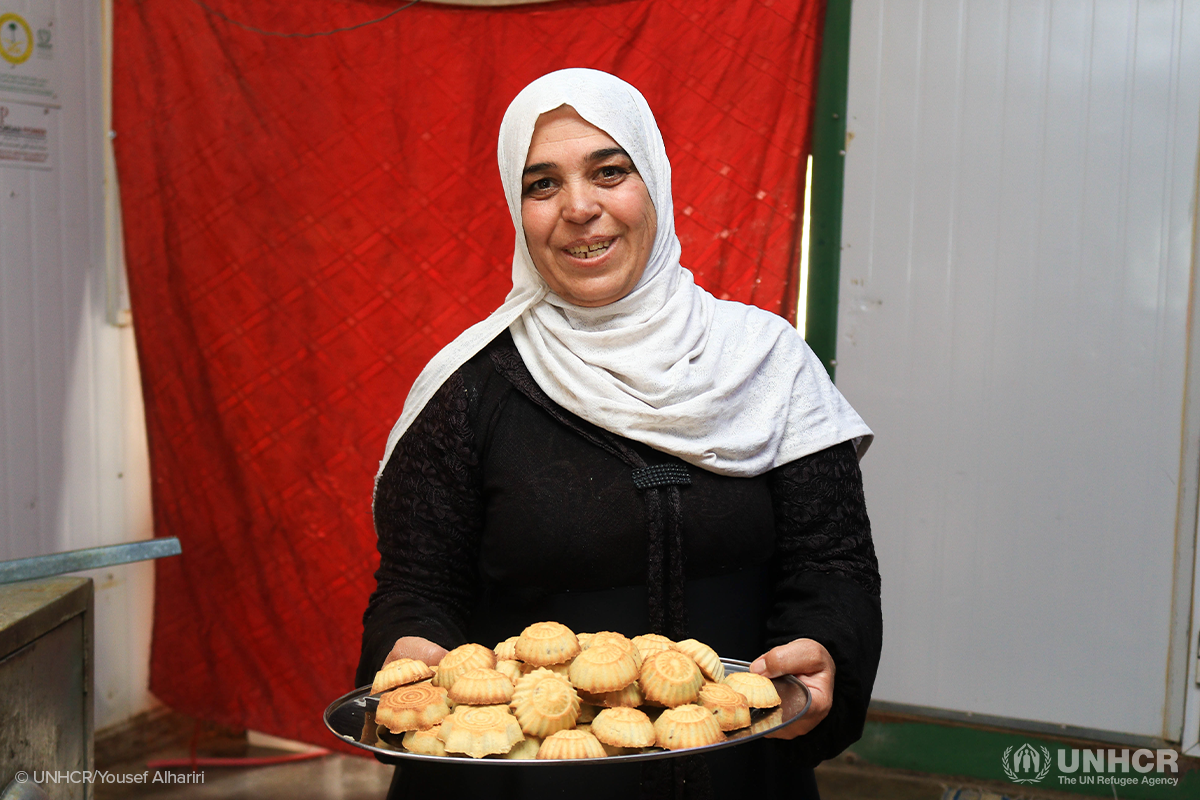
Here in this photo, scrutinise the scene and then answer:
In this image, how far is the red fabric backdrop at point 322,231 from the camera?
2385mm

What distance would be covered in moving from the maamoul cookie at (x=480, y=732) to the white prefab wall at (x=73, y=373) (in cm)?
218

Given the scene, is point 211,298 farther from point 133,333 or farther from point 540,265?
point 540,265

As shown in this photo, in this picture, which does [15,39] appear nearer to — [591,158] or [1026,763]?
[591,158]

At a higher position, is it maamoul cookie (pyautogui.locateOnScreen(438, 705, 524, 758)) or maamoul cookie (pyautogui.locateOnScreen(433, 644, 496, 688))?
maamoul cookie (pyautogui.locateOnScreen(433, 644, 496, 688))

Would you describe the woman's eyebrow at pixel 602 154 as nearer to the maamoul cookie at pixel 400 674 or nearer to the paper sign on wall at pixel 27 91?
the maamoul cookie at pixel 400 674

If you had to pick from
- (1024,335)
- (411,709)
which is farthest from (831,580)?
(1024,335)

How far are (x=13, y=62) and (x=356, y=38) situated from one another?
94 cm

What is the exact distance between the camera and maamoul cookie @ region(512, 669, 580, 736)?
0.99 meters

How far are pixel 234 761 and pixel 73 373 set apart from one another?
1289 mm

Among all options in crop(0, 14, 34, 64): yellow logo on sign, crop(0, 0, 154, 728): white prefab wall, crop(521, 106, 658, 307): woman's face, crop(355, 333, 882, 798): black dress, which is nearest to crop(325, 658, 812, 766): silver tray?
crop(355, 333, 882, 798): black dress

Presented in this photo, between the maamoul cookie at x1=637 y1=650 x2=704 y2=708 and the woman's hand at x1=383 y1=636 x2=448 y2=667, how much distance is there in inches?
10.5

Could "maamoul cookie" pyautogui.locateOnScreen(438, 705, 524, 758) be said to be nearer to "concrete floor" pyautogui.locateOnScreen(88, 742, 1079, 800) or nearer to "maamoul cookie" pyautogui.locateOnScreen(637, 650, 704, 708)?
"maamoul cookie" pyautogui.locateOnScreen(637, 650, 704, 708)

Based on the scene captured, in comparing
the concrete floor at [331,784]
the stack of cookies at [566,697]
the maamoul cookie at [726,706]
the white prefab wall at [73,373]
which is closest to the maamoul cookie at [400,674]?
the stack of cookies at [566,697]

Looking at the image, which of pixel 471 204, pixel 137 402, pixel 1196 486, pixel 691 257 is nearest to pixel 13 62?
pixel 137 402
